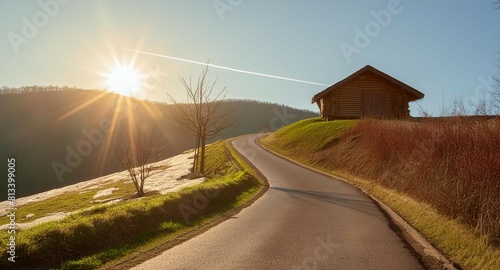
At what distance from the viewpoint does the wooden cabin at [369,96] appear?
38.9m

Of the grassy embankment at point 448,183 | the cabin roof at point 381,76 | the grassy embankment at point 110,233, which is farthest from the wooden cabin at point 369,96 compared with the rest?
the grassy embankment at point 110,233

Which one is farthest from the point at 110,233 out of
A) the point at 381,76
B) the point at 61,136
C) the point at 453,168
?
the point at 61,136

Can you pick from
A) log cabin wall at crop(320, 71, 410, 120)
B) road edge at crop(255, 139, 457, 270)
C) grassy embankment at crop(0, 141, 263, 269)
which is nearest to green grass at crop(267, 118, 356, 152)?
log cabin wall at crop(320, 71, 410, 120)

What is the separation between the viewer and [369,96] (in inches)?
1542

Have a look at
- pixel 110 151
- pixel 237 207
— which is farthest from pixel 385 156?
pixel 110 151

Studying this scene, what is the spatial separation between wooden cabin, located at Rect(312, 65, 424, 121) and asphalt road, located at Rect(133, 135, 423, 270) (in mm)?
26630

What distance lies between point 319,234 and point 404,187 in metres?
7.35

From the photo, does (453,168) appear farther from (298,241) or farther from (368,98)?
(368,98)

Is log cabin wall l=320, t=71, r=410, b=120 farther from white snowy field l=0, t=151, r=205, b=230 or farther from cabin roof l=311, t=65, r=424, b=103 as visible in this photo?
white snowy field l=0, t=151, r=205, b=230

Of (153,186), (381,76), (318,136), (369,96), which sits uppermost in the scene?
(381,76)

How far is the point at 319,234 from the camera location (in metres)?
9.06

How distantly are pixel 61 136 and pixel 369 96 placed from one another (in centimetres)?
16153

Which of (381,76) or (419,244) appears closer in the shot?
(419,244)

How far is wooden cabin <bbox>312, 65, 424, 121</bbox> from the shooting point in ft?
128
